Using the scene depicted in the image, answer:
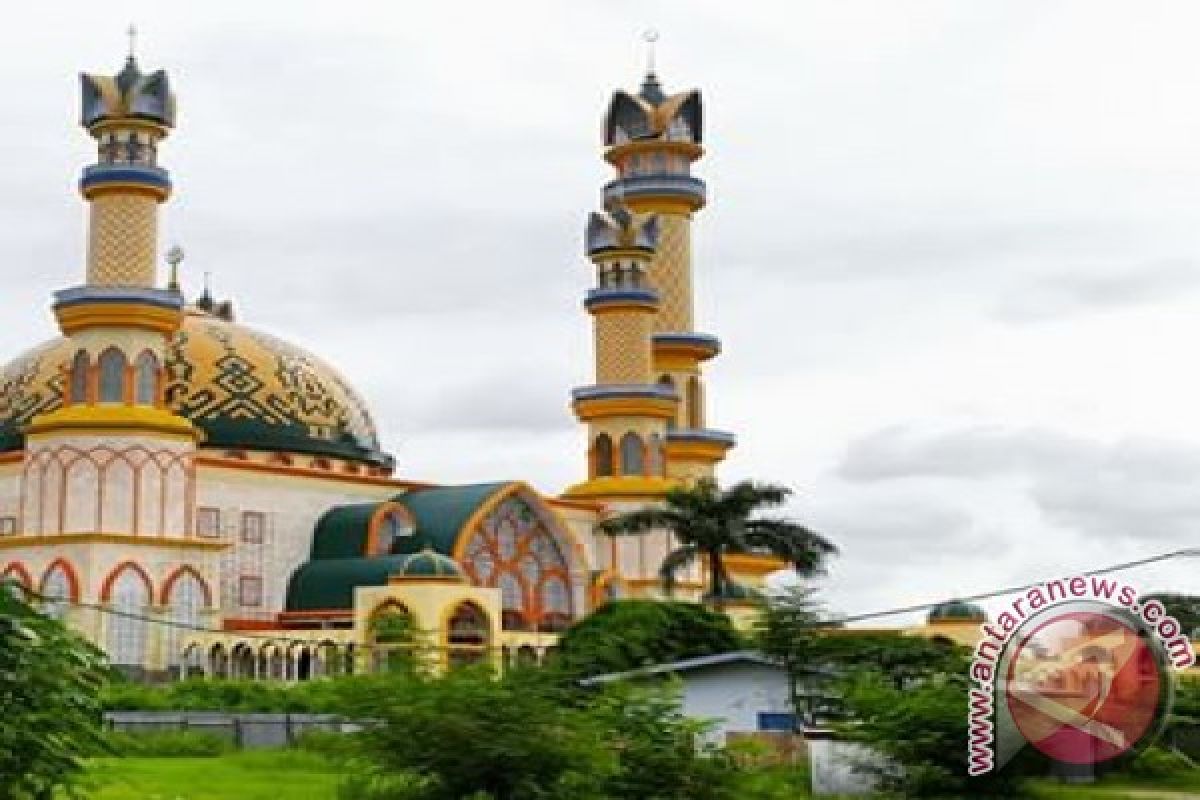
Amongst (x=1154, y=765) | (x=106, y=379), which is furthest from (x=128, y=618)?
(x=1154, y=765)

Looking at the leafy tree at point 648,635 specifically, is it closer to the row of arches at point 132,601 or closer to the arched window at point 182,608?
the arched window at point 182,608

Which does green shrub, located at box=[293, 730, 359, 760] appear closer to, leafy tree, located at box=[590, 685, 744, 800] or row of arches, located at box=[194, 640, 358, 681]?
leafy tree, located at box=[590, 685, 744, 800]

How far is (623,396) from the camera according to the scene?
45625 mm

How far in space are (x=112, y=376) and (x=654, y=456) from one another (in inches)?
562

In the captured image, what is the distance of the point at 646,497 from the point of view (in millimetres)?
45656

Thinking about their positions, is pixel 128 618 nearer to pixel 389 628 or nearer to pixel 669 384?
pixel 389 628

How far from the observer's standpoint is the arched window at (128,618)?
120 ft

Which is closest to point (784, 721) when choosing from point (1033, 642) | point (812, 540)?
point (1033, 642)

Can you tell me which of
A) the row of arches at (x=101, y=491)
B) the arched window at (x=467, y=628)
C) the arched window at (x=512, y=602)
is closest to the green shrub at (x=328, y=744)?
the row of arches at (x=101, y=491)

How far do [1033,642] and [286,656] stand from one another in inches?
852

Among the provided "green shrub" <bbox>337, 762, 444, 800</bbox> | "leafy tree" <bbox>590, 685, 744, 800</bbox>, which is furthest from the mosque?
"leafy tree" <bbox>590, 685, 744, 800</bbox>

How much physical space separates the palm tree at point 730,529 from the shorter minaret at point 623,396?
25.3 ft

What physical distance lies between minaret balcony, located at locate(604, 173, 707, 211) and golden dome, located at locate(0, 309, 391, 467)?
9.57 metres

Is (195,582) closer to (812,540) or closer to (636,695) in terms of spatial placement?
(812,540)
